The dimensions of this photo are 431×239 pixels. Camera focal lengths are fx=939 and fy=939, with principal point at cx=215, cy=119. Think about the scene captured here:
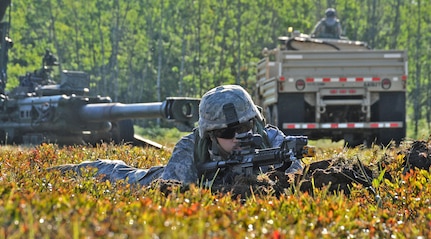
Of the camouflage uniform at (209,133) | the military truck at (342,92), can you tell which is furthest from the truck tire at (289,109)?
the camouflage uniform at (209,133)

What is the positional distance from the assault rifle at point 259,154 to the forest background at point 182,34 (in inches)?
1505

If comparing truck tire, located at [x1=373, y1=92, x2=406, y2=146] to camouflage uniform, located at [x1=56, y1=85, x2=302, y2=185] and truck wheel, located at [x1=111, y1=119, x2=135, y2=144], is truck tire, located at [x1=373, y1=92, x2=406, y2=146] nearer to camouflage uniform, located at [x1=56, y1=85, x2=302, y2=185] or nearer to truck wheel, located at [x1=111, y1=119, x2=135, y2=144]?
truck wheel, located at [x1=111, y1=119, x2=135, y2=144]

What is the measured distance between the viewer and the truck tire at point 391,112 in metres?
18.8

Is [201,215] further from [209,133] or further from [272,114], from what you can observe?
[272,114]

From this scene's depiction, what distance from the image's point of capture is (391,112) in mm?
18844

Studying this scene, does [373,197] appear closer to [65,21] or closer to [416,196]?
[416,196]

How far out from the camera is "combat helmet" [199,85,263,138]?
6.58 metres

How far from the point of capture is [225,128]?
261 inches

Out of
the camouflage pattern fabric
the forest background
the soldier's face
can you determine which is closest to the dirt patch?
the camouflage pattern fabric

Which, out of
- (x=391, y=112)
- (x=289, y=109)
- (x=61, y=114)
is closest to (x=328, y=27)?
(x=391, y=112)

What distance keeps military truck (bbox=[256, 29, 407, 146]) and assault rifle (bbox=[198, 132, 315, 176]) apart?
12.1m

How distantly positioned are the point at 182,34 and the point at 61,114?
31363 mm

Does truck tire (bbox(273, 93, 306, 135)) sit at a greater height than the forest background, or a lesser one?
lesser

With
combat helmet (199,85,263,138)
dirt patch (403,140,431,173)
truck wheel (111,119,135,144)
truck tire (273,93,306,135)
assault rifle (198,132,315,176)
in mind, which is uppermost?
combat helmet (199,85,263,138)
